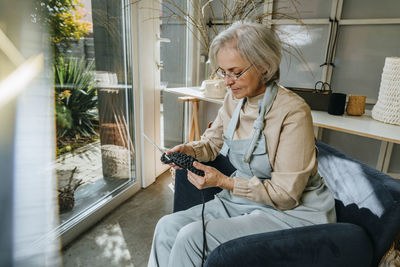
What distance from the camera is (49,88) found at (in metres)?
1.33

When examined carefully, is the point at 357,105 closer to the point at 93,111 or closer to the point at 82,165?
the point at 93,111

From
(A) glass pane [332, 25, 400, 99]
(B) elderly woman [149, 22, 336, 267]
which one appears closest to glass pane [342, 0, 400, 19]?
(A) glass pane [332, 25, 400, 99]

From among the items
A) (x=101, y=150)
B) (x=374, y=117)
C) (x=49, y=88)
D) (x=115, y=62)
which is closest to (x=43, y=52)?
(x=49, y=88)

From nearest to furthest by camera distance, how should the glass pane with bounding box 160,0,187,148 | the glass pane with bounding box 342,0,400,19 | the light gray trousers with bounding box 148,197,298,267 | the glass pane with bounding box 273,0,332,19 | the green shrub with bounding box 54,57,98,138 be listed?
the light gray trousers with bounding box 148,197,298,267 < the green shrub with bounding box 54,57,98,138 < the glass pane with bounding box 342,0,400,19 < the glass pane with bounding box 273,0,332,19 < the glass pane with bounding box 160,0,187,148

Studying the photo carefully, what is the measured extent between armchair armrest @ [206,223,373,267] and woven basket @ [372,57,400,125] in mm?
955

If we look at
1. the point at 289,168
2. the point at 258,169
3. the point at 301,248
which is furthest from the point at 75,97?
the point at 301,248

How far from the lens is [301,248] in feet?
2.55

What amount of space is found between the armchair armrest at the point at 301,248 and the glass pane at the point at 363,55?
5.49 feet

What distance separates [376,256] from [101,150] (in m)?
1.59

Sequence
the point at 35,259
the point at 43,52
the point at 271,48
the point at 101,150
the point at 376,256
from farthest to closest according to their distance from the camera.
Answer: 1. the point at 101,150
2. the point at 35,259
3. the point at 43,52
4. the point at 271,48
5. the point at 376,256

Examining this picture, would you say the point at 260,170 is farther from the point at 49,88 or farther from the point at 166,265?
the point at 49,88

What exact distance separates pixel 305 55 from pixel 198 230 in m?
1.96

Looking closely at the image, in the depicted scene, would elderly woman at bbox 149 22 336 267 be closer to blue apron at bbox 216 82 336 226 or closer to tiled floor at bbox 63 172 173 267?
blue apron at bbox 216 82 336 226

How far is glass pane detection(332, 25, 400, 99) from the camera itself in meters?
1.98
